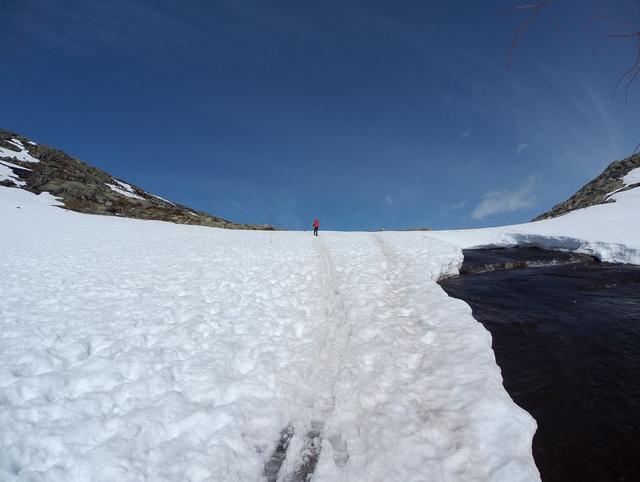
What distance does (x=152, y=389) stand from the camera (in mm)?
5195

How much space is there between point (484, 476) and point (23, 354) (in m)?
7.50

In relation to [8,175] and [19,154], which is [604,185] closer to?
[8,175]

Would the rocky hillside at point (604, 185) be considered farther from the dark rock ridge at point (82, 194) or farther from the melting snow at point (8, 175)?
the melting snow at point (8, 175)

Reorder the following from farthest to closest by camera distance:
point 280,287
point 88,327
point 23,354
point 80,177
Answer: point 80,177 → point 280,287 → point 88,327 → point 23,354

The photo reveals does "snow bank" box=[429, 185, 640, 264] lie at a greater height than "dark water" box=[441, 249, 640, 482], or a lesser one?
greater

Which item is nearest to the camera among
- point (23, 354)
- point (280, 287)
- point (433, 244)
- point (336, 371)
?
point (23, 354)

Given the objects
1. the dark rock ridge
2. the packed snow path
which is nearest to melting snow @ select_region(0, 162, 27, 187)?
the dark rock ridge

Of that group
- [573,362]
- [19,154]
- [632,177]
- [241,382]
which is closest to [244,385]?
[241,382]

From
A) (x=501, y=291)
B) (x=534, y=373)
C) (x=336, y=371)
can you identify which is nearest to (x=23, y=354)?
(x=336, y=371)

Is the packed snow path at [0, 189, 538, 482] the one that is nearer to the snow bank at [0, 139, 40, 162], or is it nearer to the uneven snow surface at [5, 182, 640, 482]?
the uneven snow surface at [5, 182, 640, 482]

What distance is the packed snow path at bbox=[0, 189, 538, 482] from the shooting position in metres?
4.09

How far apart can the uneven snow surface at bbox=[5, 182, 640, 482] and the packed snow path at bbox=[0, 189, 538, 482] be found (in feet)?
0.09

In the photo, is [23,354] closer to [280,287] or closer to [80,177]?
[280,287]

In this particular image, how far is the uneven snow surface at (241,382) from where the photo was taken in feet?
13.4
